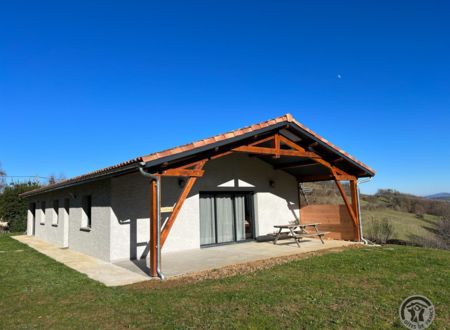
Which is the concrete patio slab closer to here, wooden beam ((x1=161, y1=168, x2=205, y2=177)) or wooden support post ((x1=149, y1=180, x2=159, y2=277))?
wooden support post ((x1=149, y1=180, x2=159, y2=277))

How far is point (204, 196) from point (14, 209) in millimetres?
17489

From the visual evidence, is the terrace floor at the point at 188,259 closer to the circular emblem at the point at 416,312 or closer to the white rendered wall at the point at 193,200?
the white rendered wall at the point at 193,200

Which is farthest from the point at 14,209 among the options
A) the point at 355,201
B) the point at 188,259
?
the point at 355,201

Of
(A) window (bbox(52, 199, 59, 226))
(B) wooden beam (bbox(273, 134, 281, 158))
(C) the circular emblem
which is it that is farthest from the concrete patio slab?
(A) window (bbox(52, 199, 59, 226))

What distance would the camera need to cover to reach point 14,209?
21906 mm

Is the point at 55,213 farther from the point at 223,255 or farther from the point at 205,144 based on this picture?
the point at 205,144

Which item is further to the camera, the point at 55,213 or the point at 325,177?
the point at 55,213

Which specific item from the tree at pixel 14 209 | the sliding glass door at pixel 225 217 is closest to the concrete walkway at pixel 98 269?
the sliding glass door at pixel 225 217

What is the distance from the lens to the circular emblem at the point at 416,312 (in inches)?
155

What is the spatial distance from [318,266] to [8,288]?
21.6ft

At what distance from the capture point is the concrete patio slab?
773cm

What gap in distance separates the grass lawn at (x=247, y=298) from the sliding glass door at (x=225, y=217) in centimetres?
421

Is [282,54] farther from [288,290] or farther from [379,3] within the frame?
[288,290]

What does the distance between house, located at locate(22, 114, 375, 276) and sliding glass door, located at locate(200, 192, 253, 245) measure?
4 cm
